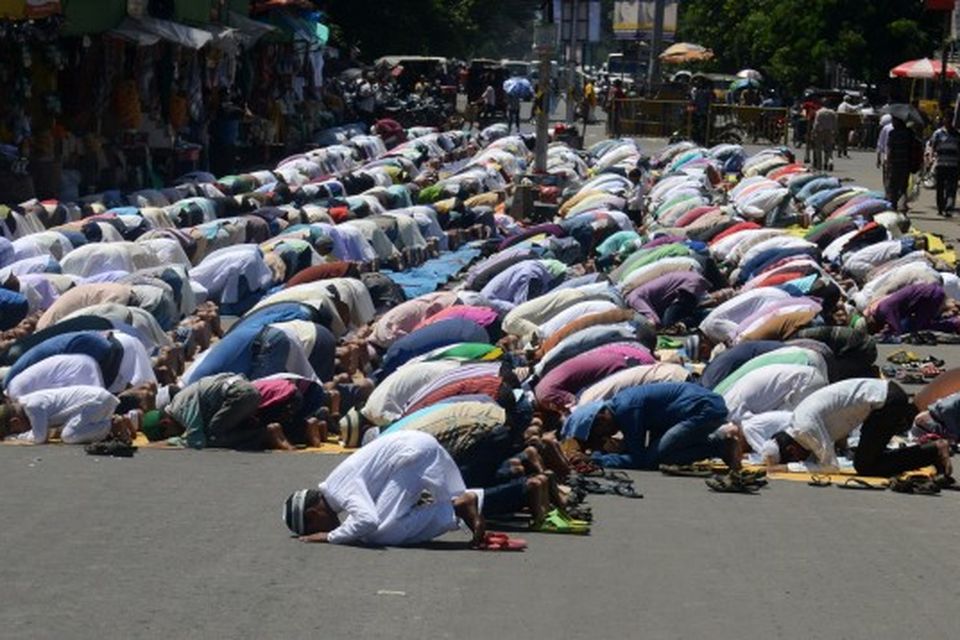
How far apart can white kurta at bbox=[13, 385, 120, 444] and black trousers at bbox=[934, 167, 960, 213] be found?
20349 mm

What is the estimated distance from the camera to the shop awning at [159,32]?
32.3 metres

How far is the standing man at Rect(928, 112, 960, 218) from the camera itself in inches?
1260

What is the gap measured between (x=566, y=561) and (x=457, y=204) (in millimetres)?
20327

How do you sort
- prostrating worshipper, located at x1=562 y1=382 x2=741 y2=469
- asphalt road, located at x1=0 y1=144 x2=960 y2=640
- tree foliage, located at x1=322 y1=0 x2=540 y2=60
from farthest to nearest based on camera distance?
tree foliage, located at x1=322 y1=0 x2=540 y2=60, prostrating worshipper, located at x1=562 y1=382 x2=741 y2=469, asphalt road, located at x1=0 y1=144 x2=960 y2=640

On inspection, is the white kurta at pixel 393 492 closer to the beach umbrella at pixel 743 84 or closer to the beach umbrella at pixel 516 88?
the beach umbrella at pixel 516 88

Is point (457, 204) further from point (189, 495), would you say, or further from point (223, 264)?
point (189, 495)

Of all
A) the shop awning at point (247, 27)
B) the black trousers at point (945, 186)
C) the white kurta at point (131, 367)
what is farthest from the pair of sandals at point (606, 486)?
the shop awning at point (247, 27)

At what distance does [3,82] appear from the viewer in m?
28.5

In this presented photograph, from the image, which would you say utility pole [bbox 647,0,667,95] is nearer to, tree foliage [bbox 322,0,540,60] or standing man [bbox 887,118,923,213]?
tree foliage [bbox 322,0,540,60]

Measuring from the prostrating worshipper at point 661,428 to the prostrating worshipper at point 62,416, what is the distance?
367 centimetres

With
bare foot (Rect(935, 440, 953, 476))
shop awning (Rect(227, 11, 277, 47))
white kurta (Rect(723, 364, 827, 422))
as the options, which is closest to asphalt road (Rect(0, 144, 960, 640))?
bare foot (Rect(935, 440, 953, 476))

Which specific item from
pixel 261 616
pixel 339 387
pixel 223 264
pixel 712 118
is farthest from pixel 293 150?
pixel 261 616

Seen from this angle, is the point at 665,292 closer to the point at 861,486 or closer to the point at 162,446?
the point at 861,486

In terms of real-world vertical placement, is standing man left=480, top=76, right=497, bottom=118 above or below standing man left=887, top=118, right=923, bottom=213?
below
